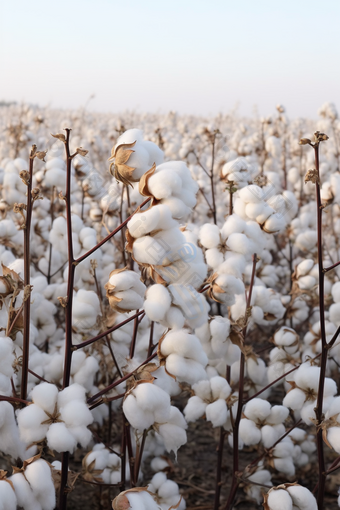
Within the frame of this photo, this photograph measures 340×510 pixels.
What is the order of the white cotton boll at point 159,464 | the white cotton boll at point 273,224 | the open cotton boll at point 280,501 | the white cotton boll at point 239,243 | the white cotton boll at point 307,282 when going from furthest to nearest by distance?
the white cotton boll at point 307,282 → the white cotton boll at point 159,464 → the white cotton boll at point 273,224 → the white cotton boll at point 239,243 → the open cotton boll at point 280,501

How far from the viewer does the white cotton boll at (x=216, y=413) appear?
4.45 ft

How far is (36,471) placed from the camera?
807 millimetres

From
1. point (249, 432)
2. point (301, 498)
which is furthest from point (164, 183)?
point (249, 432)

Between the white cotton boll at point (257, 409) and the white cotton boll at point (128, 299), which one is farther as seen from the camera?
the white cotton boll at point (257, 409)

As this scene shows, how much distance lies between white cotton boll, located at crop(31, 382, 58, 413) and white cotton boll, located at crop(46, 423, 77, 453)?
0.14 ft

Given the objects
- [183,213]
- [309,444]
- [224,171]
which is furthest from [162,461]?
[183,213]

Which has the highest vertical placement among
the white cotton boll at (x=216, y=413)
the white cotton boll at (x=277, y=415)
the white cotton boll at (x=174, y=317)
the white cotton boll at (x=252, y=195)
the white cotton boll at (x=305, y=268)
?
the white cotton boll at (x=252, y=195)

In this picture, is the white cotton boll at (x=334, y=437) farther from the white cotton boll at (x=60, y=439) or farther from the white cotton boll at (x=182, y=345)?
the white cotton boll at (x=60, y=439)

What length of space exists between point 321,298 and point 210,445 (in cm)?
136

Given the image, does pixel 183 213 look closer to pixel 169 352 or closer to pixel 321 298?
pixel 169 352

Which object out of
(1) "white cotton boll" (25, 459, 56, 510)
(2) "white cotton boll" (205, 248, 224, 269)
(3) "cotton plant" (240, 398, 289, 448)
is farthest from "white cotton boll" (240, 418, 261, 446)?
(1) "white cotton boll" (25, 459, 56, 510)

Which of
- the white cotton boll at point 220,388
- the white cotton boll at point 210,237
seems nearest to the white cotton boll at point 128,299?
the white cotton boll at point 210,237

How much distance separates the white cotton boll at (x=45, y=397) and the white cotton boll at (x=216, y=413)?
0.57 metres

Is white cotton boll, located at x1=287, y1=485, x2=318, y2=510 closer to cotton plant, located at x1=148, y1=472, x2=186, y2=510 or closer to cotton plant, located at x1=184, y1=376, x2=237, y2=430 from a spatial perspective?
cotton plant, located at x1=184, y1=376, x2=237, y2=430
